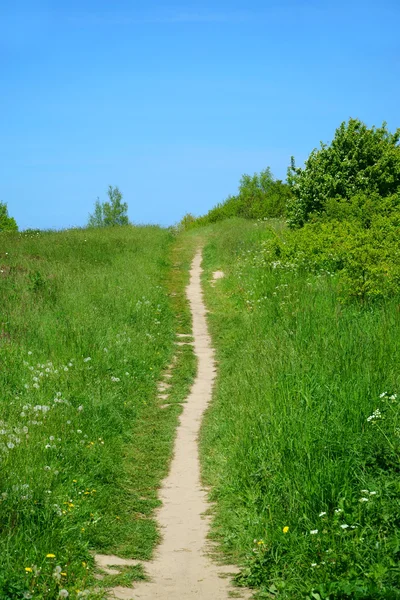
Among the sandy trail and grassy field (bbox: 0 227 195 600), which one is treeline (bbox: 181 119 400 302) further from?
the sandy trail

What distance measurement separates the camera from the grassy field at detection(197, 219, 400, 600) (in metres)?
6.18

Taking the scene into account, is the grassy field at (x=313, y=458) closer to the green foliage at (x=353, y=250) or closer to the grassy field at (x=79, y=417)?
the grassy field at (x=79, y=417)

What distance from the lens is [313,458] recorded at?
761 centimetres

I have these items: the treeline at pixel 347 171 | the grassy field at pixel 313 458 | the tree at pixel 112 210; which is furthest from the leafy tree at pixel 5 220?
the grassy field at pixel 313 458

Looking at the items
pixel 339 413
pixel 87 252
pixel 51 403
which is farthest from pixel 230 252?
pixel 339 413

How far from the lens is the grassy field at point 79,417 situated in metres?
6.77

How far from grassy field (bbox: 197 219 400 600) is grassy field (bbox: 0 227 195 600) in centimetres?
102

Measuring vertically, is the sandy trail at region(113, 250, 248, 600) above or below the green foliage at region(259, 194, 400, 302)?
below

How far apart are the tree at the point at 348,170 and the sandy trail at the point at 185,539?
19860mm

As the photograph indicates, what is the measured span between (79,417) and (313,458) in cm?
394

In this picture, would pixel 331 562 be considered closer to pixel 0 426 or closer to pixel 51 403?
pixel 0 426

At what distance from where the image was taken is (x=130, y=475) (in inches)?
377

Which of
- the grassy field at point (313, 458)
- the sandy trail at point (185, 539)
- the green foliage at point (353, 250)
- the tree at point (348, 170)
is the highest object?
the tree at point (348, 170)

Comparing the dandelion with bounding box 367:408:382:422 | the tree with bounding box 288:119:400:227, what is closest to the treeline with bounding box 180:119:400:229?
the tree with bounding box 288:119:400:227
